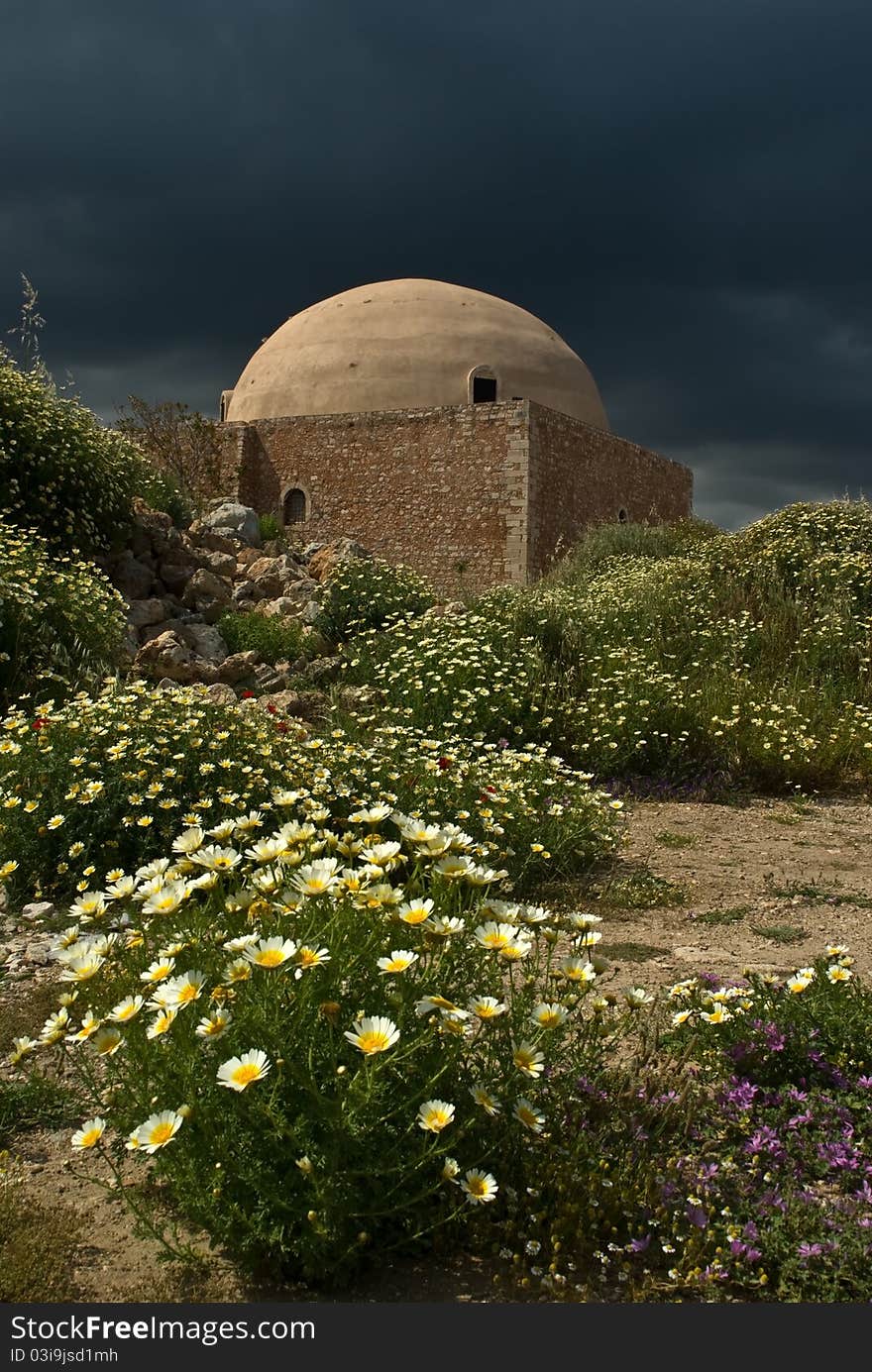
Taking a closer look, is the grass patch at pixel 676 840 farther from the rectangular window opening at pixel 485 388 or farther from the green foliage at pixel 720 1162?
the rectangular window opening at pixel 485 388

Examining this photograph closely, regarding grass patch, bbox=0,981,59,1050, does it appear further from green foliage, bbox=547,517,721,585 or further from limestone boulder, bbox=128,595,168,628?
green foliage, bbox=547,517,721,585

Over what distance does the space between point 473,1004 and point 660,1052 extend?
89cm

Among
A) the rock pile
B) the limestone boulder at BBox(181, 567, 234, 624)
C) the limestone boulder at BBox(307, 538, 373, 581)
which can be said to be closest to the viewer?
the rock pile

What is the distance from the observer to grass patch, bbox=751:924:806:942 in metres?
4.30

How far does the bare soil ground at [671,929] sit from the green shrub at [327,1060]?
121mm

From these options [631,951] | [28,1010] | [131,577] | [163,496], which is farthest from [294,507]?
[28,1010]

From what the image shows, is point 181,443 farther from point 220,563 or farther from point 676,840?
point 676,840

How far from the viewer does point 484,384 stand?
19.7 m

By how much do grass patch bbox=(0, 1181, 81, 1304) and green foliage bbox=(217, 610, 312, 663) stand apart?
7.68 m

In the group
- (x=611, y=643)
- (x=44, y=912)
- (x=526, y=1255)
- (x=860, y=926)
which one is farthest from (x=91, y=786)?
(x=611, y=643)

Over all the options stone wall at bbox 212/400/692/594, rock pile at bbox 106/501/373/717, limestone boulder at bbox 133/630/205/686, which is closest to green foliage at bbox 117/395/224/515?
stone wall at bbox 212/400/692/594

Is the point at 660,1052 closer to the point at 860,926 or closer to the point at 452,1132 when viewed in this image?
the point at 452,1132

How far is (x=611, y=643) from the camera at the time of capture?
9.43 m

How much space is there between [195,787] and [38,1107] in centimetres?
214
